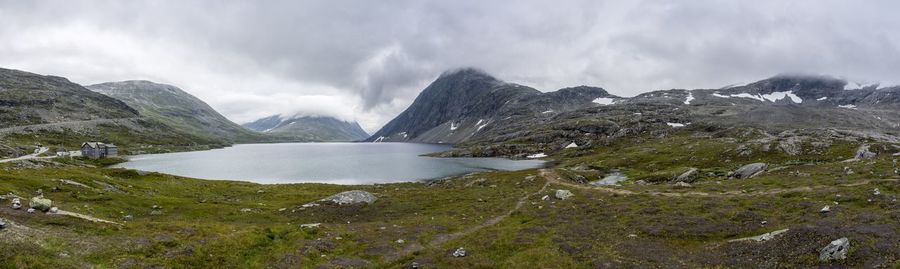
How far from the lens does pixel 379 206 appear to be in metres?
60.8

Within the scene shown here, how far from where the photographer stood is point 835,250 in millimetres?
25375

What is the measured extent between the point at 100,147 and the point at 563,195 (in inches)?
8315

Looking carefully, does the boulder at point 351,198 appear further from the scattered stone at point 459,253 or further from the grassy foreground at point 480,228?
the scattered stone at point 459,253

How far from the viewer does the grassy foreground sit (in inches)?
1080

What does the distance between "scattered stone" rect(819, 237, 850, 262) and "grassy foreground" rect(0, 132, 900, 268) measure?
1.58 feet

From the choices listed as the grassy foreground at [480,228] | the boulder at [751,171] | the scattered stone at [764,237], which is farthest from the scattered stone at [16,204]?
the boulder at [751,171]

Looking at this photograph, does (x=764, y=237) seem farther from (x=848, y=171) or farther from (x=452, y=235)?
(x=848, y=171)

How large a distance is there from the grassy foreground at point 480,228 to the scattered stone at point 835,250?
1.58 ft

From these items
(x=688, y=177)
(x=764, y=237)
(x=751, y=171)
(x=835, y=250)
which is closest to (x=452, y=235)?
(x=764, y=237)

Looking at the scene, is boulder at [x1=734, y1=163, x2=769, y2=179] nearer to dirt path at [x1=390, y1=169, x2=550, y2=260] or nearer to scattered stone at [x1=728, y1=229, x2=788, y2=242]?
dirt path at [x1=390, y1=169, x2=550, y2=260]

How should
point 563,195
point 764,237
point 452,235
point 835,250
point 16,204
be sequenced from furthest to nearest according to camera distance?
1. point 563,195
2. point 452,235
3. point 16,204
4. point 764,237
5. point 835,250

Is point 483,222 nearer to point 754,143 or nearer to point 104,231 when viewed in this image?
point 104,231

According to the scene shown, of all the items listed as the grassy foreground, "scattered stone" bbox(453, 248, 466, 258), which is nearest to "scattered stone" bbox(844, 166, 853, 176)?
the grassy foreground

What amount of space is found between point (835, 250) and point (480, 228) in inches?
1086
